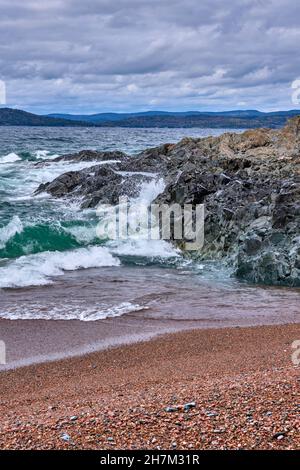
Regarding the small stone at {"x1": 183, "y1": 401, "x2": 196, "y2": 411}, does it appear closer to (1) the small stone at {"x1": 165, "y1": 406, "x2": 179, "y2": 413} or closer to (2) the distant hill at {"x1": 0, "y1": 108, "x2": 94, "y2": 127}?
(1) the small stone at {"x1": 165, "y1": 406, "x2": 179, "y2": 413}

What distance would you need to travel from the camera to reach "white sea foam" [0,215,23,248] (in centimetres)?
1815

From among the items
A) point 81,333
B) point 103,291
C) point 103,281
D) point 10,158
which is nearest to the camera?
point 81,333

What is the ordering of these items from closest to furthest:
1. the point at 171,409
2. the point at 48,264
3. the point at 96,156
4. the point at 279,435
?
1. the point at 279,435
2. the point at 171,409
3. the point at 48,264
4. the point at 96,156

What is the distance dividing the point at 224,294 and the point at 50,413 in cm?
712

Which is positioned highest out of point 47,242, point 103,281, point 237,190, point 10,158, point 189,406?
point 10,158

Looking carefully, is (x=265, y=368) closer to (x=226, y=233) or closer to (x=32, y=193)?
(x=226, y=233)

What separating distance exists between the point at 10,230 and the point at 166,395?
13278mm

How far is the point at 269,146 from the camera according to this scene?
104 ft

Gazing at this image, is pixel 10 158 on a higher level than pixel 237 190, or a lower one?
higher

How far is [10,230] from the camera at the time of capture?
61.7ft

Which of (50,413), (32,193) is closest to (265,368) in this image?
(50,413)

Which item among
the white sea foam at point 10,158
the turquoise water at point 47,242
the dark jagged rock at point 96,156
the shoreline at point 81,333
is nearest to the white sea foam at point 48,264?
the turquoise water at point 47,242

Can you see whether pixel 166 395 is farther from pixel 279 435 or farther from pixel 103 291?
pixel 103 291

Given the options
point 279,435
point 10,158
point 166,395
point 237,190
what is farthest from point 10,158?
point 279,435
